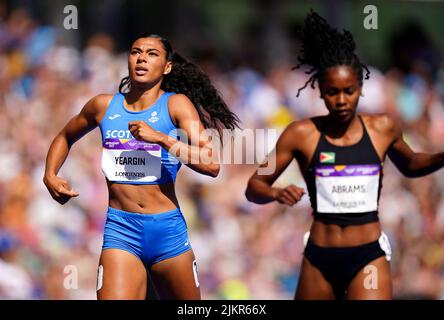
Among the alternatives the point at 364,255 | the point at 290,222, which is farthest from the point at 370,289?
the point at 290,222

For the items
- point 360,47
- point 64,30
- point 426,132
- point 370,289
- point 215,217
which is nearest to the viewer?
point 370,289

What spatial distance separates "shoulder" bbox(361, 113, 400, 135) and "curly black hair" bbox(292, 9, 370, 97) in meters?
0.29

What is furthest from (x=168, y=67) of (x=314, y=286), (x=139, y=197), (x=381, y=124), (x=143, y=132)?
(x=314, y=286)

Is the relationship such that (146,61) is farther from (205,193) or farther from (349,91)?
(205,193)

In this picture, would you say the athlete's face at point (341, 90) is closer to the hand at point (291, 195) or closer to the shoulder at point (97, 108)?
the hand at point (291, 195)

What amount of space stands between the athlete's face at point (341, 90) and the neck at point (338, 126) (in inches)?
4.8

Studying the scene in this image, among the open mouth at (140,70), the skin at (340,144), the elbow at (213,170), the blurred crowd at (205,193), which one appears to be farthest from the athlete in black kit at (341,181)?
the blurred crowd at (205,193)

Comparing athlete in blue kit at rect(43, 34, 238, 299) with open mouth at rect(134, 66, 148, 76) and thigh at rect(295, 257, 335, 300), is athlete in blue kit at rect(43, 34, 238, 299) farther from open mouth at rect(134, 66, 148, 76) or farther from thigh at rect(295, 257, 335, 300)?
thigh at rect(295, 257, 335, 300)

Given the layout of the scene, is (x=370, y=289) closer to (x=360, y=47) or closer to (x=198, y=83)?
(x=198, y=83)

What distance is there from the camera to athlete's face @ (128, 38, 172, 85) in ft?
24.7

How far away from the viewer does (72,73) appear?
1214 cm

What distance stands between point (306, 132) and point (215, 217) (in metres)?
3.91

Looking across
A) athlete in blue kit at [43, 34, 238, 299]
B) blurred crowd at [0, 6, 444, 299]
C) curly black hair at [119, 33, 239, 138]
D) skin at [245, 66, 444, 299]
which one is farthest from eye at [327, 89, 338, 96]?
blurred crowd at [0, 6, 444, 299]

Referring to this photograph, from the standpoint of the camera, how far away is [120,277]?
7.38 metres
